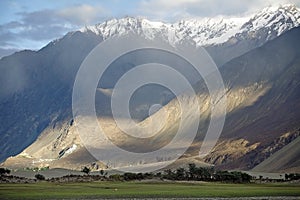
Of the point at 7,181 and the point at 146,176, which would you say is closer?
the point at 7,181

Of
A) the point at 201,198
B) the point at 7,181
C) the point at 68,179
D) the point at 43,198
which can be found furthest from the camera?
the point at 68,179

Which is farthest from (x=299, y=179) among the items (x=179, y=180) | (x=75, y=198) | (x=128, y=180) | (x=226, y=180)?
(x=75, y=198)

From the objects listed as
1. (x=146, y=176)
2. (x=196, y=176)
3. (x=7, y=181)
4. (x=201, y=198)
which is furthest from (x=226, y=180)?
(x=201, y=198)

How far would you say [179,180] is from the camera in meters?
129

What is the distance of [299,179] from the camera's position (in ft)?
433

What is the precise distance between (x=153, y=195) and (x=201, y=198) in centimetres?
727

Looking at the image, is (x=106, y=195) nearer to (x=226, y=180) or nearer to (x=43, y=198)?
(x=43, y=198)

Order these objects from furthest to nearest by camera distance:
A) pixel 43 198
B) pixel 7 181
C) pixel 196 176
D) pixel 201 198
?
pixel 196 176 < pixel 7 181 < pixel 201 198 < pixel 43 198

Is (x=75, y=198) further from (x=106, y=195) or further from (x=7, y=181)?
(x=7, y=181)

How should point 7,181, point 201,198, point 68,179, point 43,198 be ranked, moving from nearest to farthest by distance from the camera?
point 43,198 → point 201,198 → point 7,181 → point 68,179

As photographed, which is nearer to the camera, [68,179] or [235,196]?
[235,196]

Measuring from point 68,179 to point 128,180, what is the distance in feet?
45.1

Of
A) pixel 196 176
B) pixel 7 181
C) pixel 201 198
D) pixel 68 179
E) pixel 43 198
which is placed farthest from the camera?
pixel 196 176

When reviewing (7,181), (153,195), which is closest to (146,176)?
(7,181)
